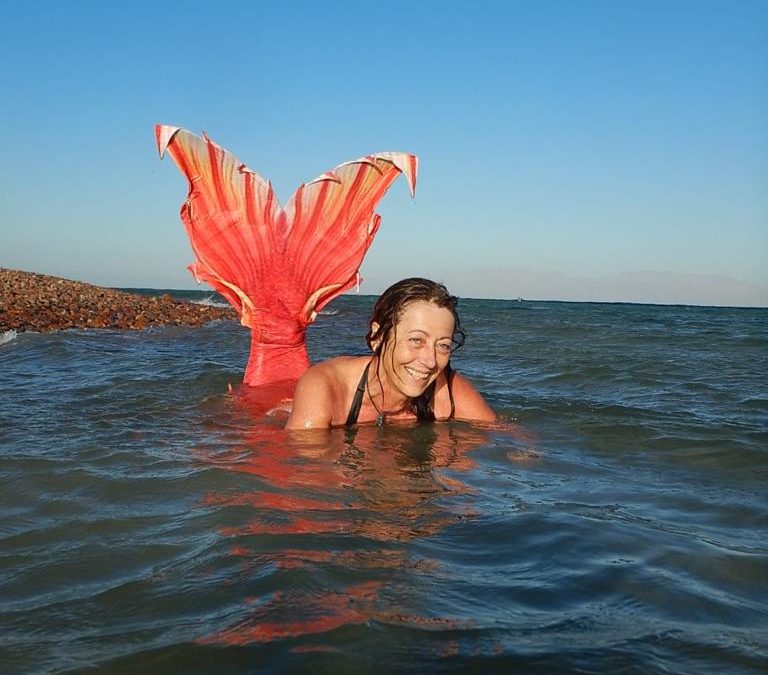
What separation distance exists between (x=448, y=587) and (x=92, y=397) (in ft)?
14.5

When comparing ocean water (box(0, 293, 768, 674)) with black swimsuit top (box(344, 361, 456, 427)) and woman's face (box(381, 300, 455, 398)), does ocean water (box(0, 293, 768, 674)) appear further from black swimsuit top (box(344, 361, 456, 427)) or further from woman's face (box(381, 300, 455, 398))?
woman's face (box(381, 300, 455, 398))

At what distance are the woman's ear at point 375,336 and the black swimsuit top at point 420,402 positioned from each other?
128 mm

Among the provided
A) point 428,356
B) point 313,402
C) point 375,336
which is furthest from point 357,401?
point 428,356

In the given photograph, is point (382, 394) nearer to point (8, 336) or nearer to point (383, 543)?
point (383, 543)

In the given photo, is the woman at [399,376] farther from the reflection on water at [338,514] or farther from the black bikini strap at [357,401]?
the reflection on water at [338,514]

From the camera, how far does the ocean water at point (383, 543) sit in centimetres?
175

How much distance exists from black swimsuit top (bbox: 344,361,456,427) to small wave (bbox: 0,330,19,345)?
8.07m

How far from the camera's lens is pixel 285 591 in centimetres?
203

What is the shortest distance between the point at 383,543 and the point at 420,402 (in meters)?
2.13

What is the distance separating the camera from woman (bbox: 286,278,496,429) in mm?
3947

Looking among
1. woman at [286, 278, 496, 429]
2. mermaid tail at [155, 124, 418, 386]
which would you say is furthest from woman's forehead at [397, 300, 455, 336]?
mermaid tail at [155, 124, 418, 386]

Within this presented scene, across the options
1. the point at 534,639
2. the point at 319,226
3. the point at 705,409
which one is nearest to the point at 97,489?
the point at 534,639

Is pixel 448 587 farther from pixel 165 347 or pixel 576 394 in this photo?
pixel 165 347

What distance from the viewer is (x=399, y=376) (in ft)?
13.5
